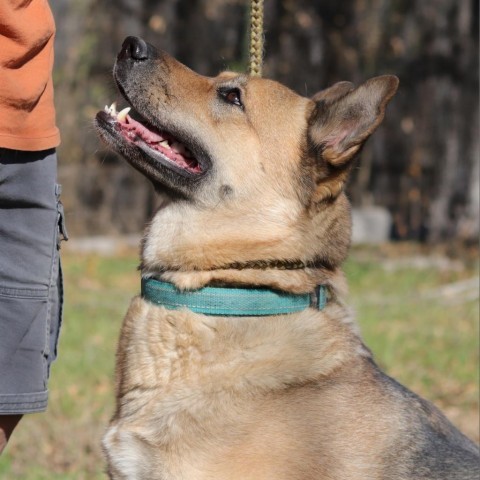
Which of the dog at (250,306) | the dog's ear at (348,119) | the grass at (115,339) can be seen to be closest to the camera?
the dog at (250,306)

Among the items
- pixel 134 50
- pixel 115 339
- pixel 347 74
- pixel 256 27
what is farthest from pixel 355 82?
pixel 134 50

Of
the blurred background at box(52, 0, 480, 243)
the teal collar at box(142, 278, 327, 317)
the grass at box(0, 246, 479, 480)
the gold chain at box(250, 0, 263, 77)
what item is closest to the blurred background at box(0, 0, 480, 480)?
the blurred background at box(52, 0, 480, 243)

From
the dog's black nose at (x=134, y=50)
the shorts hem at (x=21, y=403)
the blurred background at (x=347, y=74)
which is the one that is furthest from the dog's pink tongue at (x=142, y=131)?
the blurred background at (x=347, y=74)

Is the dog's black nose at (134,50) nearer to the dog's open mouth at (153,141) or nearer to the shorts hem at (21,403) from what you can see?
the dog's open mouth at (153,141)

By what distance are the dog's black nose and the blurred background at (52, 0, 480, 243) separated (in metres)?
8.60

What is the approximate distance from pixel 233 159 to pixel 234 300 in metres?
0.60

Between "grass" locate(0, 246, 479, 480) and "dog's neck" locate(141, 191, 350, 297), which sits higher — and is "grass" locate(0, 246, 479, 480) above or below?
below

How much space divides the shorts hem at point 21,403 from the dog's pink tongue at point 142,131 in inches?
41.1

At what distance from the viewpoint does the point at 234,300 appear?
326 cm

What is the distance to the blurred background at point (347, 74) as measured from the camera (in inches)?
479

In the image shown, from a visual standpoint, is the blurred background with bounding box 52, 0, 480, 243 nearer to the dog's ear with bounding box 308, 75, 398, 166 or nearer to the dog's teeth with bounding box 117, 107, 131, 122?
the dog's teeth with bounding box 117, 107, 131, 122

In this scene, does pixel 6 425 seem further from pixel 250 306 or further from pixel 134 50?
pixel 134 50

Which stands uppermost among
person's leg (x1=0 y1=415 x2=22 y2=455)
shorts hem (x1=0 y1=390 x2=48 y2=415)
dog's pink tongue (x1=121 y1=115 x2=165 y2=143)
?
dog's pink tongue (x1=121 y1=115 x2=165 y2=143)

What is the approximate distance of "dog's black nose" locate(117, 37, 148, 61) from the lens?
3.55m
